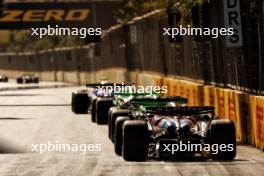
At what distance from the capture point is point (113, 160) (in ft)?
55.3

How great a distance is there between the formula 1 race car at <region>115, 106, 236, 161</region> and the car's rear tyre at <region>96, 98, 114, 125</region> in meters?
8.38

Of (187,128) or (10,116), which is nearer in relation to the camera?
(187,128)

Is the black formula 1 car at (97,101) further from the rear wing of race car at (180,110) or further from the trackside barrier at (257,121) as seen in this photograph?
the rear wing of race car at (180,110)

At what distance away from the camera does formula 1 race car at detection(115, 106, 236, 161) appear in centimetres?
1623

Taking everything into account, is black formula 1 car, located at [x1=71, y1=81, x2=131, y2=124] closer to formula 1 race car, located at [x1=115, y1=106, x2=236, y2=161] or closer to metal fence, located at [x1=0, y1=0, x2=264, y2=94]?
metal fence, located at [x1=0, y1=0, x2=264, y2=94]

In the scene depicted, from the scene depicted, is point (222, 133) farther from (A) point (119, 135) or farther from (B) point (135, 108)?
(B) point (135, 108)

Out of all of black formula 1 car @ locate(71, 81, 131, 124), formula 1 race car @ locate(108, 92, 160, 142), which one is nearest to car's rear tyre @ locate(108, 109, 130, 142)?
formula 1 race car @ locate(108, 92, 160, 142)

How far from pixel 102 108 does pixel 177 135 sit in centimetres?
949

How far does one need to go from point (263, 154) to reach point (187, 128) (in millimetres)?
1853

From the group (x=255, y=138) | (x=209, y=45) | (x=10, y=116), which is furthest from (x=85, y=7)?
(x=255, y=138)

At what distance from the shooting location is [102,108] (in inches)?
1017

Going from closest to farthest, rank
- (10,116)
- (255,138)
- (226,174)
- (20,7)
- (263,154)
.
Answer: (226,174) < (263,154) < (255,138) < (10,116) < (20,7)

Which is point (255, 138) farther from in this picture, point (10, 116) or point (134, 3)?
point (134, 3)

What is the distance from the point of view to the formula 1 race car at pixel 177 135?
16.2 m
